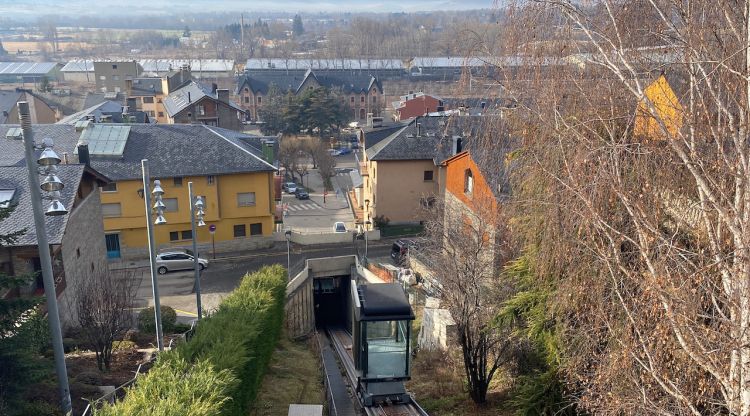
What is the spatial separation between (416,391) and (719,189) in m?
14.3

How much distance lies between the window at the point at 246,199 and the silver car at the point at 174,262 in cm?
551

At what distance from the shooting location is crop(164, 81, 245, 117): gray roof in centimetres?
6109

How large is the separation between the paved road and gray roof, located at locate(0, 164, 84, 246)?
289 inches

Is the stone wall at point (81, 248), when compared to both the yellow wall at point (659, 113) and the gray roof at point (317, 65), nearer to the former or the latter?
the yellow wall at point (659, 113)

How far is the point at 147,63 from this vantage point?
15200 cm

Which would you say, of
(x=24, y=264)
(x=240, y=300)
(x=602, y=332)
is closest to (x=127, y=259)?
(x=24, y=264)

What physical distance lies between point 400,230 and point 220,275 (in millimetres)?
14133

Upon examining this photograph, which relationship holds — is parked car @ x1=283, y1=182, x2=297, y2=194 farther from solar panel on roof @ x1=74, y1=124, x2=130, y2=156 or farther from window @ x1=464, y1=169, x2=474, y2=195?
window @ x1=464, y1=169, x2=474, y2=195

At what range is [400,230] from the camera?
42.8m

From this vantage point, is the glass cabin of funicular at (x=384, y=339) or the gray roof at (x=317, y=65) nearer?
the glass cabin of funicular at (x=384, y=339)

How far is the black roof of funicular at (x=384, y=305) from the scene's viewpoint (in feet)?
58.4

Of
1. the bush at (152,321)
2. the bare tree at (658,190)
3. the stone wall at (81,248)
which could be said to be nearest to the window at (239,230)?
the stone wall at (81,248)

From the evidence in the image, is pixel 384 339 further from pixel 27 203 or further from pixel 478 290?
pixel 27 203

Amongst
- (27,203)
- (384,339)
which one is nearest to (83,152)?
(27,203)
